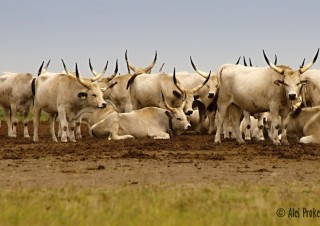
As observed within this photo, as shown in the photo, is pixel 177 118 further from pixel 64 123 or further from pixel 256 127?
pixel 64 123

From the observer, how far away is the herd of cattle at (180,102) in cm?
1630

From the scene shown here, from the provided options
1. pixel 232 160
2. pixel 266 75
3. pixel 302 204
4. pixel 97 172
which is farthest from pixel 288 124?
pixel 302 204

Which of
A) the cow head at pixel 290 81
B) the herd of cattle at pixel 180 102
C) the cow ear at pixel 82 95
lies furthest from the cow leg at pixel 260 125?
the cow ear at pixel 82 95

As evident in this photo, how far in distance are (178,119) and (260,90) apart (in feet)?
11.2

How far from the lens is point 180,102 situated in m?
20.7

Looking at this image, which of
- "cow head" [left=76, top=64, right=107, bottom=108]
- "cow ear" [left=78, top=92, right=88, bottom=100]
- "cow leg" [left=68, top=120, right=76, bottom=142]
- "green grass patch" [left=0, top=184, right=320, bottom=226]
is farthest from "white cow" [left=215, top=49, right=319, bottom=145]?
"green grass patch" [left=0, top=184, right=320, bottom=226]

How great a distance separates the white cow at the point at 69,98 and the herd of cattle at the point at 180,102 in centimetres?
2

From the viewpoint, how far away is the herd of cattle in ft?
53.5

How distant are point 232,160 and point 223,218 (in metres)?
Answer: 6.16

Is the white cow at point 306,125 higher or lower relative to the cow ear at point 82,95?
lower

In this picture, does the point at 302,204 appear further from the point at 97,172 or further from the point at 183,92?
the point at 183,92

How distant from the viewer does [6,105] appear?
72.5 ft

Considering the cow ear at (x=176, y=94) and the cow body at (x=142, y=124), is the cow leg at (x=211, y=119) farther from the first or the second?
the cow body at (x=142, y=124)

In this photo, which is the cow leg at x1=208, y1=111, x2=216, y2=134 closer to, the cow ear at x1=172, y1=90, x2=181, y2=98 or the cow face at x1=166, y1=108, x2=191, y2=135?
the cow ear at x1=172, y1=90, x2=181, y2=98
